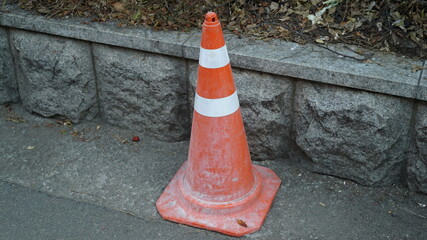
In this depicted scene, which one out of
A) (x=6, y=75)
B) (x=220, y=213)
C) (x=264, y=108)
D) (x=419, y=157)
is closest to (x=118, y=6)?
(x=6, y=75)

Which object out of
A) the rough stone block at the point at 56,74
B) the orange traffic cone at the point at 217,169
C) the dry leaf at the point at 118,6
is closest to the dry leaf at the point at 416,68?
the orange traffic cone at the point at 217,169

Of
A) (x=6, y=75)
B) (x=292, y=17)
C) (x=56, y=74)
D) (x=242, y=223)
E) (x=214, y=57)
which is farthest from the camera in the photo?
(x=6, y=75)

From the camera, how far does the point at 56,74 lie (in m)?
3.96

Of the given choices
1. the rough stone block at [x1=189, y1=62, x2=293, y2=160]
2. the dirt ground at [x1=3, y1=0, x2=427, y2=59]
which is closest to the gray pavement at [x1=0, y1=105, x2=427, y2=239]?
the rough stone block at [x1=189, y1=62, x2=293, y2=160]

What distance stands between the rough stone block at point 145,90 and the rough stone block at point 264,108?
0.15 m

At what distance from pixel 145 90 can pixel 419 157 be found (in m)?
1.81

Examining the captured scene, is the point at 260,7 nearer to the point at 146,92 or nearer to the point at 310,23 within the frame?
the point at 310,23

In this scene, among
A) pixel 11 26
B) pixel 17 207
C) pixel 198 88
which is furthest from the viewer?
pixel 11 26

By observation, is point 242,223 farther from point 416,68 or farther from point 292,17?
point 292,17

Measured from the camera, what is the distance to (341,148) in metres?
3.35

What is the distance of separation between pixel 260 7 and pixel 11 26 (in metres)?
1.81

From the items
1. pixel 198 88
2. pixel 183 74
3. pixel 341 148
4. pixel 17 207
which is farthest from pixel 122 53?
pixel 341 148

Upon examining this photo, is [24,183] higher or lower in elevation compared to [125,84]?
lower

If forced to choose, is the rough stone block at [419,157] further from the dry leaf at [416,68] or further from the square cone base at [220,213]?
the square cone base at [220,213]
